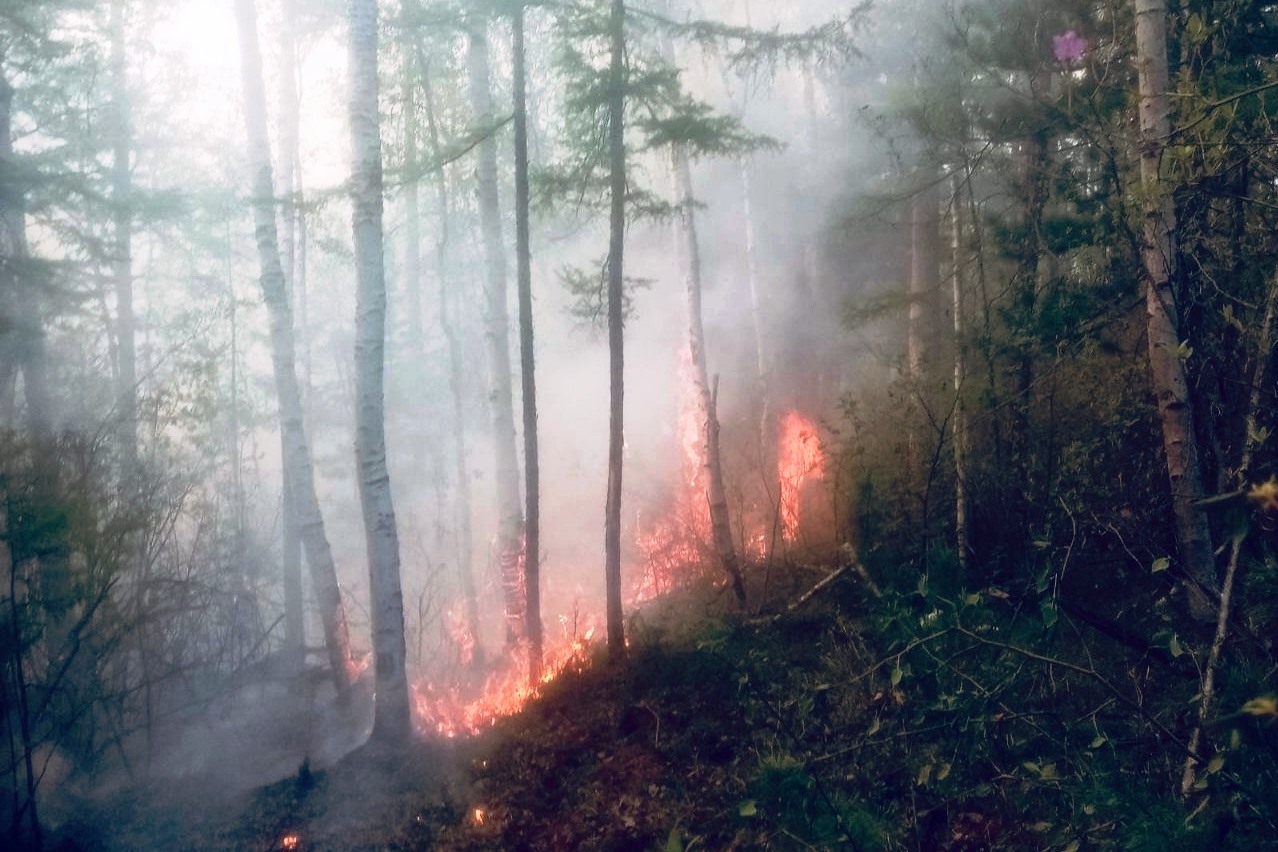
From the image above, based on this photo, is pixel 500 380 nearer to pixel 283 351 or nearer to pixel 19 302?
pixel 283 351

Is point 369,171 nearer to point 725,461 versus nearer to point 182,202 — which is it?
point 182,202

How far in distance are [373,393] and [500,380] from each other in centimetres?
364

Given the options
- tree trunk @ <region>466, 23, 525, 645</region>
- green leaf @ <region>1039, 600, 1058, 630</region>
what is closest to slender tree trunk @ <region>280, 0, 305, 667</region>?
tree trunk @ <region>466, 23, 525, 645</region>

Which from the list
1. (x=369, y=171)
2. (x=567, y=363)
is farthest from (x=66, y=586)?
(x=567, y=363)

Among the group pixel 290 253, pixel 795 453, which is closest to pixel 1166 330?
pixel 795 453

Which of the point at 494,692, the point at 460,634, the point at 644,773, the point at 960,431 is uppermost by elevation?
the point at 960,431

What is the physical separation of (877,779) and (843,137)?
700 inches

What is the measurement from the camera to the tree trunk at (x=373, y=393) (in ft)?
28.7

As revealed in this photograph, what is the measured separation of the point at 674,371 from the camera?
24.2 metres

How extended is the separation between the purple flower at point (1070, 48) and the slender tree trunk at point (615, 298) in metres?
4.49

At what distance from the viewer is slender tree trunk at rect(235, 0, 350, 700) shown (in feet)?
37.8

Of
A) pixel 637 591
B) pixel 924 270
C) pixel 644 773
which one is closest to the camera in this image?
pixel 644 773

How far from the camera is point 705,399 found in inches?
472

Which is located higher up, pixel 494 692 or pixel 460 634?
pixel 494 692
